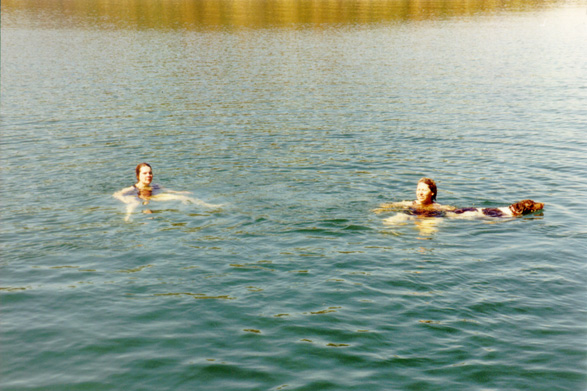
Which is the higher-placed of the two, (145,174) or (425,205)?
(145,174)

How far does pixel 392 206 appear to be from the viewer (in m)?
18.8

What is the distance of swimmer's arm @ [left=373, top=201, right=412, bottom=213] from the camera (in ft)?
61.0

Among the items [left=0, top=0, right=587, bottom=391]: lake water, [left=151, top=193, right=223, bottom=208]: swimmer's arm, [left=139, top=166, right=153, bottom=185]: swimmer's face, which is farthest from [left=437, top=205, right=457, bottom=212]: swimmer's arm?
[left=139, top=166, right=153, bottom=185]: swimmer's face

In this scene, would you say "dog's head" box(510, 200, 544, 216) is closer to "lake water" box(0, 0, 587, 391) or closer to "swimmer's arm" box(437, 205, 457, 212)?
"lake water" box(0, 0, 587, 391)

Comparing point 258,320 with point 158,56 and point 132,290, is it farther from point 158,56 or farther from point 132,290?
point 158,56

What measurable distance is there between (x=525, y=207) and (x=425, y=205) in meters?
2.91

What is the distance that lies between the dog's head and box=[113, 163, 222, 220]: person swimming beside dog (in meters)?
9.28

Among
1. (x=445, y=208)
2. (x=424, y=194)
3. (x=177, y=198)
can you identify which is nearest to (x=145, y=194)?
(x=177, y=198)

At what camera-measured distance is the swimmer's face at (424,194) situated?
17594 millimetres

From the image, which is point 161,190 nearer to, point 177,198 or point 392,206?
point 177,198

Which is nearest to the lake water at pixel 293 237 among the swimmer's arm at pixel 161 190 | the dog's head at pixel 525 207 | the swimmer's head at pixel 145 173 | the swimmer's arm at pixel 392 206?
the dog's head at pixel 525 207

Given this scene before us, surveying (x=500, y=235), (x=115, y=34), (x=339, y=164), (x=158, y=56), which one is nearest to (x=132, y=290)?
→ (x=500, y=235)

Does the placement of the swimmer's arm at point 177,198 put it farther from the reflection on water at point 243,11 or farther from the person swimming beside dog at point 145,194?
the reflection on water at point 243,11

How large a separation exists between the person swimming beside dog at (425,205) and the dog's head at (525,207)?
181 cm
